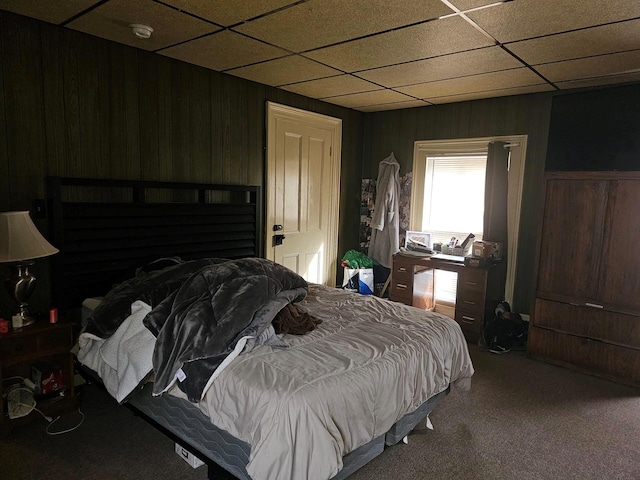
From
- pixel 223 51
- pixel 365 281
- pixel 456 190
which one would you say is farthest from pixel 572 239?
pixel 223 51

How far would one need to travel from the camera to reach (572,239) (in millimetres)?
3531

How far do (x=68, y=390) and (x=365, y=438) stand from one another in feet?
6.43

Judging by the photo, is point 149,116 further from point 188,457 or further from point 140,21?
point 188,457

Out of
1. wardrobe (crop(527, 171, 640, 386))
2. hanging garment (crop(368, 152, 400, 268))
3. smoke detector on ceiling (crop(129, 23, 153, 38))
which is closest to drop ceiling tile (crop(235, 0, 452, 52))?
smoke detector on ceiling (crop(129, 23, 153, 38))

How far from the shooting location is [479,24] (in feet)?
8.04

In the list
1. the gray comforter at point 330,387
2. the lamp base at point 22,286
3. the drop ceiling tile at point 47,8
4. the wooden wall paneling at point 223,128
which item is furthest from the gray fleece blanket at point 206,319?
the drop ceiling tile at point 47,8

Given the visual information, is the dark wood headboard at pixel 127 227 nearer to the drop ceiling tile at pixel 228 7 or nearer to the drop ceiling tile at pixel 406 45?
the drop ceiling tile at pixel 228 7

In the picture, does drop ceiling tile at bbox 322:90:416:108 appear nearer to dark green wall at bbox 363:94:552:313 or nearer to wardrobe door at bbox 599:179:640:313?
dark green wall at bbox 363:94:552:313

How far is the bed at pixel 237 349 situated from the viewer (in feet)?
5.85

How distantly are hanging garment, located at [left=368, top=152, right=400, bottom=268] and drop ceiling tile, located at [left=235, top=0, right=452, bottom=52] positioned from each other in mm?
2405

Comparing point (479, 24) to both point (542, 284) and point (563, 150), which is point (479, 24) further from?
point (542, 284)

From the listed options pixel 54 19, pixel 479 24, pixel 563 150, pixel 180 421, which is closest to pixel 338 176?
pixel 563 150

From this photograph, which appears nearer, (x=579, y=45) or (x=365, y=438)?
(x=365, y=438)

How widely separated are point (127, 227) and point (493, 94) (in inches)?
141
